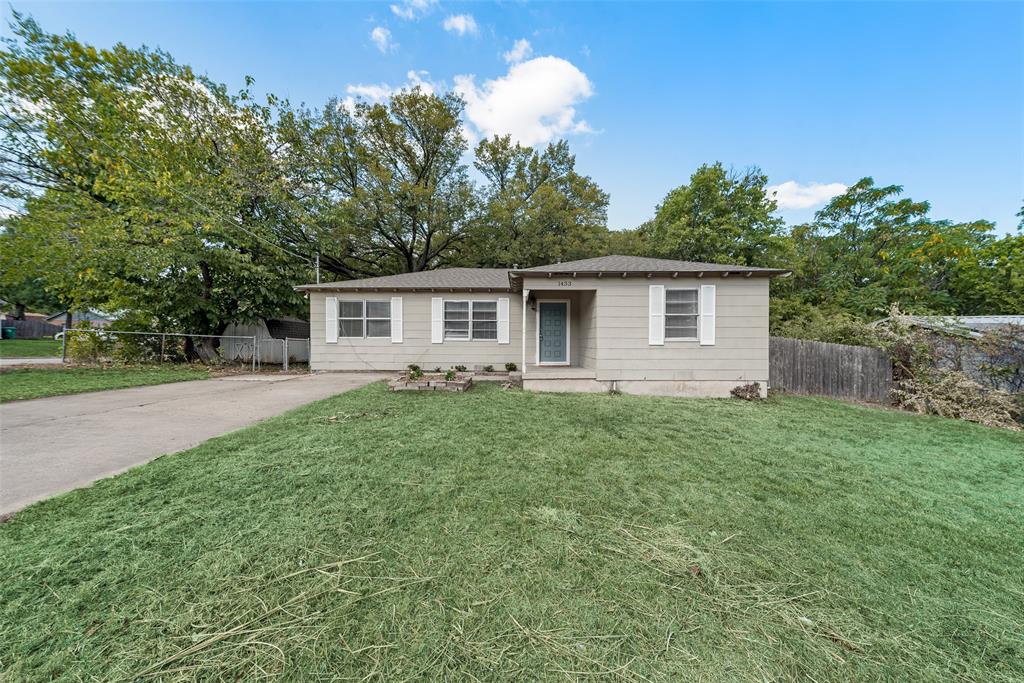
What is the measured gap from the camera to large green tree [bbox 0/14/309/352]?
9820 millimetres

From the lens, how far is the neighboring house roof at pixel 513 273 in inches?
291

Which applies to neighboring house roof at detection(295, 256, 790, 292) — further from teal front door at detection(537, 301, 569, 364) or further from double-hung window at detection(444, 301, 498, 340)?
teal front door at detection(537, 301, 569, 364)

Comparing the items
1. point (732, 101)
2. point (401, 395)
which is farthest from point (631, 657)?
point (732, 101)

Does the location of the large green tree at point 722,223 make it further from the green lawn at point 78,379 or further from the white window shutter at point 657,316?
the green lawn at point 78,379

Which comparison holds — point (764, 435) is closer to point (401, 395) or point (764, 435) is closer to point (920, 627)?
point (920, 627)

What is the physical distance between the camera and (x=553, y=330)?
9.64m

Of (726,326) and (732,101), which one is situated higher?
(732,101)

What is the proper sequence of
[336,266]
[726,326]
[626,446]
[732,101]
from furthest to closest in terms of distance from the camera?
[336,266] < [732,101] < [726,326] < [626,446]

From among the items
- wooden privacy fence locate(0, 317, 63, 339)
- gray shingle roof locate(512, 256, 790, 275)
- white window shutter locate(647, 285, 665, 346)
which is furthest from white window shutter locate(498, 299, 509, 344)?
wooden privacy fence locate(0, 317, 63, 339)

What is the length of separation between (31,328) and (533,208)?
3857cm

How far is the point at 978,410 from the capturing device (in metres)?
6.07

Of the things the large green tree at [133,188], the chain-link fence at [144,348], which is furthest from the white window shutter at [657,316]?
the large green tree at [133,188]

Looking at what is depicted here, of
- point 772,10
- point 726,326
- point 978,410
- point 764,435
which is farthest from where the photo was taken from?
point 772,10

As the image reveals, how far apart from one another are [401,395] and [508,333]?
4.12 m
